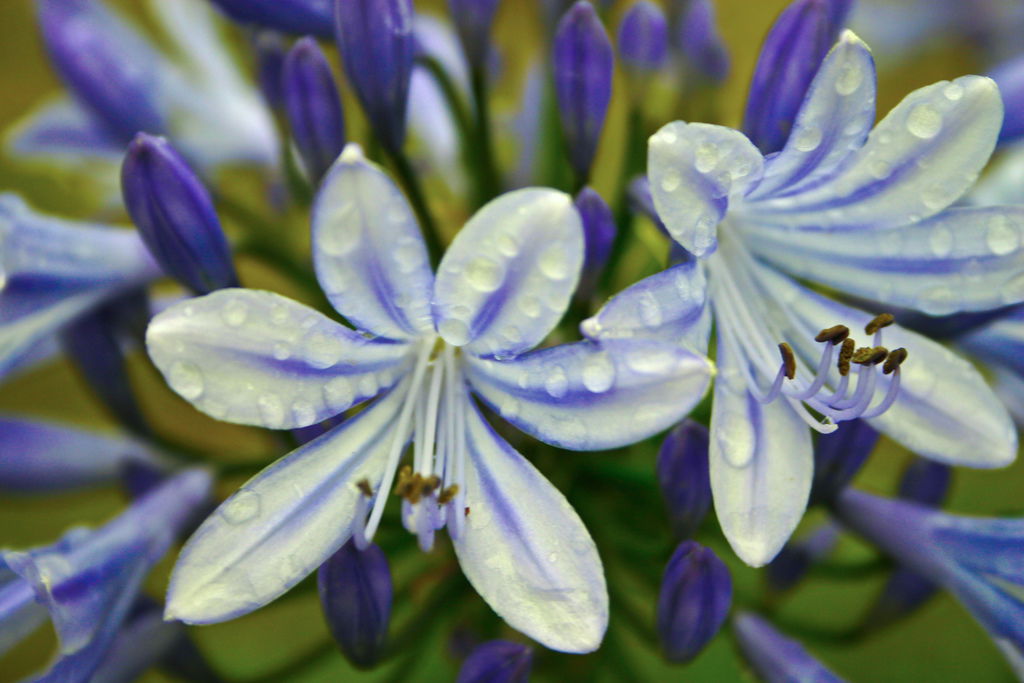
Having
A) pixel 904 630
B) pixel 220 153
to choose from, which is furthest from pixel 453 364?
pixel 904 630

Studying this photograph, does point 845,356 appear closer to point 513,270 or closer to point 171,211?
point 513,270

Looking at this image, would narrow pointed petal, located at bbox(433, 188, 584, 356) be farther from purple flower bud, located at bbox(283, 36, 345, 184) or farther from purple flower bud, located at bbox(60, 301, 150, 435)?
purple flower bud, located at bbox(60, 301, 150, 435)

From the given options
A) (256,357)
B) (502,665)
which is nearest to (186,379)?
(256,357)

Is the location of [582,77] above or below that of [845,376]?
above

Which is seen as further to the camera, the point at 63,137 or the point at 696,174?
the point at 63,137

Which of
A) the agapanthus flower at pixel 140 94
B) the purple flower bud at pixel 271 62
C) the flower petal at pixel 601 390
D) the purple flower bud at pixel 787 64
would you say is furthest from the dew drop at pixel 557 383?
the agapanthus flower at pixel 140 94

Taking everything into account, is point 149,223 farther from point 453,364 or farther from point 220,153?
point 220,153

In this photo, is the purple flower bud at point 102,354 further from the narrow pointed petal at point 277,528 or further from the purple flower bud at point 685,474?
the purple flower bud at point 685,474
